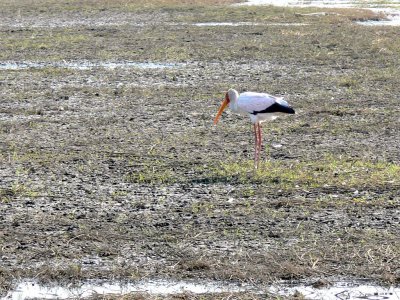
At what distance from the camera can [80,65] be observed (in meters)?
19.7

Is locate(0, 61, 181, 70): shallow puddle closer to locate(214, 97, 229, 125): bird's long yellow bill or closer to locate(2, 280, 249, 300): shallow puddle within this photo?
locate(214, 97, 229, 125): bird's long yellow bill

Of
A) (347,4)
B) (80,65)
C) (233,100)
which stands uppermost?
(233,100)

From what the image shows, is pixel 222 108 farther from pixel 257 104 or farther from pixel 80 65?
pixel 80 65

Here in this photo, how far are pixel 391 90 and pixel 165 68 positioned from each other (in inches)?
198

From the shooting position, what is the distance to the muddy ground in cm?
773

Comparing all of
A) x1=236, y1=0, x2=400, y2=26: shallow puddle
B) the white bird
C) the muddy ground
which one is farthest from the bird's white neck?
x1=236, y1=0, x2=400, y2=26: shallow puddle

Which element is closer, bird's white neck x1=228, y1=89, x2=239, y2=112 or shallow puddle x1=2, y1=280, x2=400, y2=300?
shallow puddle x1=2, y1=280, x2=400, y2=300

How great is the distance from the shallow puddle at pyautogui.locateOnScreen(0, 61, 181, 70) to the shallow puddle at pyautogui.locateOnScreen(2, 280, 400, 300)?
487 inches

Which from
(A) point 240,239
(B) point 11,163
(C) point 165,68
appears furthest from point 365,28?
(A) point 240,239

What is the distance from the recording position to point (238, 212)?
353 inches

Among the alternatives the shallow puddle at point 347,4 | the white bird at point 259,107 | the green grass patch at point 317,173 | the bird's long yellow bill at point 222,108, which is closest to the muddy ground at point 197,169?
the green grass patch at point 317,173

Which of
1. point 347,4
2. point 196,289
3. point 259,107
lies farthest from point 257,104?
point 347,4

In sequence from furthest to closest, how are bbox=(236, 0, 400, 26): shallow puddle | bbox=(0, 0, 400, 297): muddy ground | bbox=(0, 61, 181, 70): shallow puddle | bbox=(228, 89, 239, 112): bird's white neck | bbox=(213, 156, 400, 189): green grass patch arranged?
bbox=(236, 0, 400, 26): shallow puddle → bbox=(0, 61, 181, 70): shallow puddle → bbox=(228, 89, 239, 112): bird's white neck → bbox=(213, 156, 400, 189): green grass patch → bbox=(0, 0, 400, 297): muddy ground

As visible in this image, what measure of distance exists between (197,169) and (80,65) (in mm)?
9587
